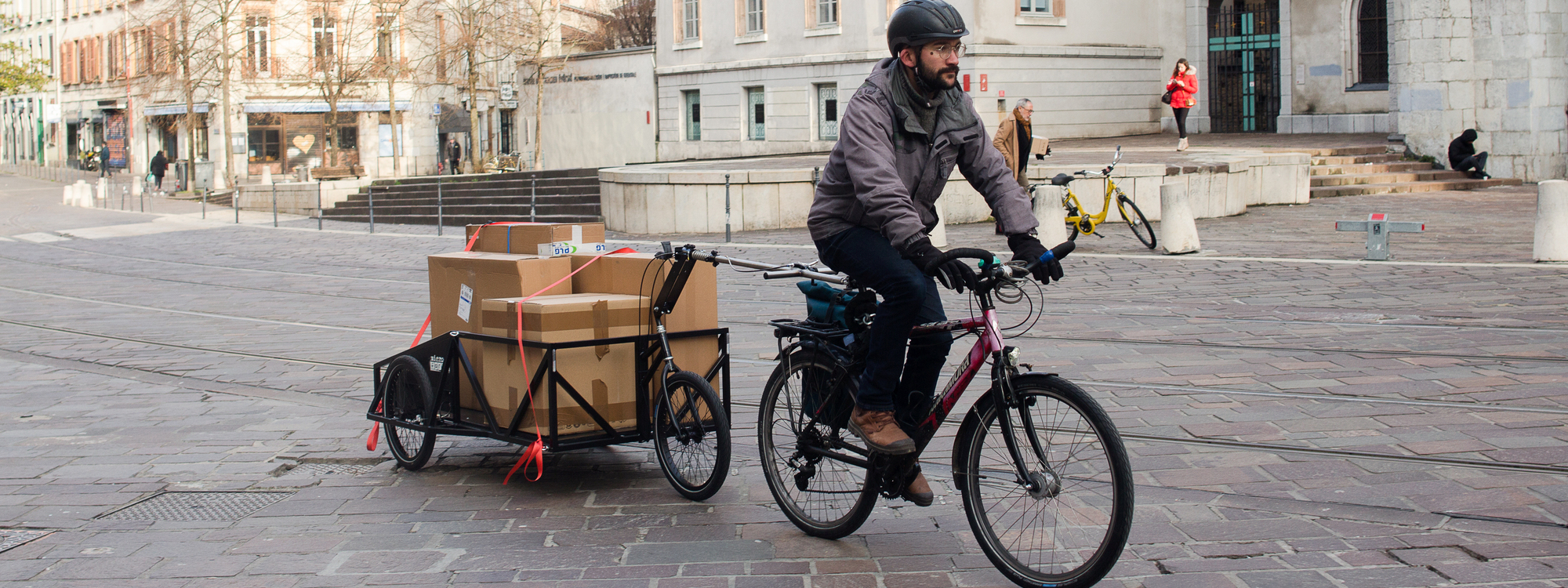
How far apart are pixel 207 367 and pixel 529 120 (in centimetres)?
3960

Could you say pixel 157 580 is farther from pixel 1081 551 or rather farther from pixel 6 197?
pixel 6 197

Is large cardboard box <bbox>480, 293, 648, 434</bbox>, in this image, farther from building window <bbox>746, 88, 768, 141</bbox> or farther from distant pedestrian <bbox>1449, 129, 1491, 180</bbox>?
building window <bbox>746, 88, 768, 141</bbox>

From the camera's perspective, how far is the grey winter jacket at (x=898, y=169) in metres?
3.89

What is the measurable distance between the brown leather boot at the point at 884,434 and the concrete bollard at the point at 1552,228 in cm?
987

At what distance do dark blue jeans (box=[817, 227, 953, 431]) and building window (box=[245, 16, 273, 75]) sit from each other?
161 feet

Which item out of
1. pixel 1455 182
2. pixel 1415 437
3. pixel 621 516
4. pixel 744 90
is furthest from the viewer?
pixel 744 90

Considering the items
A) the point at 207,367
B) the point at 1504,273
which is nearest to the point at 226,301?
the point at 207,367

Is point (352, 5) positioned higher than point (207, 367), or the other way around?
point (352, 5)

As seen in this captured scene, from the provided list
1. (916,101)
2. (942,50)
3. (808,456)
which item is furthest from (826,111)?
(942,50)

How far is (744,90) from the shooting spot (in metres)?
38.7

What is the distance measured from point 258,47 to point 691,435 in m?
50.0

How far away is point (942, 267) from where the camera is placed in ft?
12.4

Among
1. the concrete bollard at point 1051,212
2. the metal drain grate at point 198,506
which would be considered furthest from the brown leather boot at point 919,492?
the concrete bollard at point 1051,212

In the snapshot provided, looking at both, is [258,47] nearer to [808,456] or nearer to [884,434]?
[808,456]
